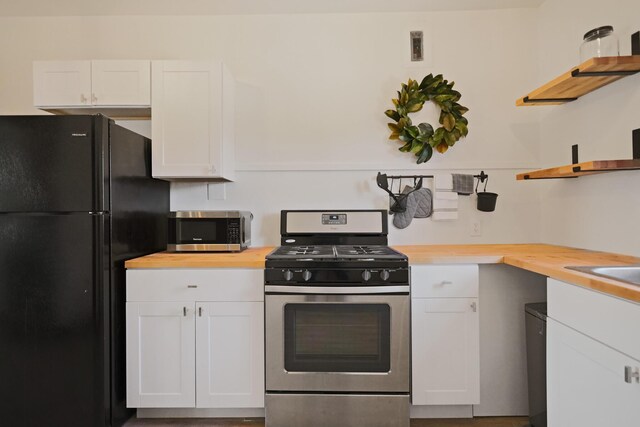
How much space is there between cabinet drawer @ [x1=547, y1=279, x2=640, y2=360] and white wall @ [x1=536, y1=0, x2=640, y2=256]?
0.66 meters

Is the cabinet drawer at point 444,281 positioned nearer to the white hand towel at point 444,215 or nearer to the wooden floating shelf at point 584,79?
the white hand towel at point 444,215

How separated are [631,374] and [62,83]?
3.13m

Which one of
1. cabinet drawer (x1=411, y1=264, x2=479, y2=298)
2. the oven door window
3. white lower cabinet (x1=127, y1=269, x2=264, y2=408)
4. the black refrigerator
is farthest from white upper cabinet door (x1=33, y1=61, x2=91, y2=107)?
cabinet drawer (x1=411, y1=264, x2=479, y2=298)

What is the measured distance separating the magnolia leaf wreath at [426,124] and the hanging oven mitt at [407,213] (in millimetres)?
229

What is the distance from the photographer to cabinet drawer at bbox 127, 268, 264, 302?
192cm

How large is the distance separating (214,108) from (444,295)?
1750 millimetres

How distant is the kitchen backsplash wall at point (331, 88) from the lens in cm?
255

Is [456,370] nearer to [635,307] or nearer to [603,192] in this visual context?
[635,307]

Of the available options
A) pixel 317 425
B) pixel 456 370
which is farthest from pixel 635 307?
pixel 317 425

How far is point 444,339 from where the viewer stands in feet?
6.29

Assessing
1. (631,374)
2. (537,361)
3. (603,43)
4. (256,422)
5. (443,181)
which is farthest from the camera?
(443,181)

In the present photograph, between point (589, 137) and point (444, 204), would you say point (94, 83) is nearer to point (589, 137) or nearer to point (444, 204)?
point (444, 204)

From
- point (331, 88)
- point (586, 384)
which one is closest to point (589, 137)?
point (586, 384)

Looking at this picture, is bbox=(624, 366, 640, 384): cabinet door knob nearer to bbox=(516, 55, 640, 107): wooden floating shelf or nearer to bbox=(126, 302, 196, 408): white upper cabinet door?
bbox=(516, 55, 640, 107): wooden floating shelf
